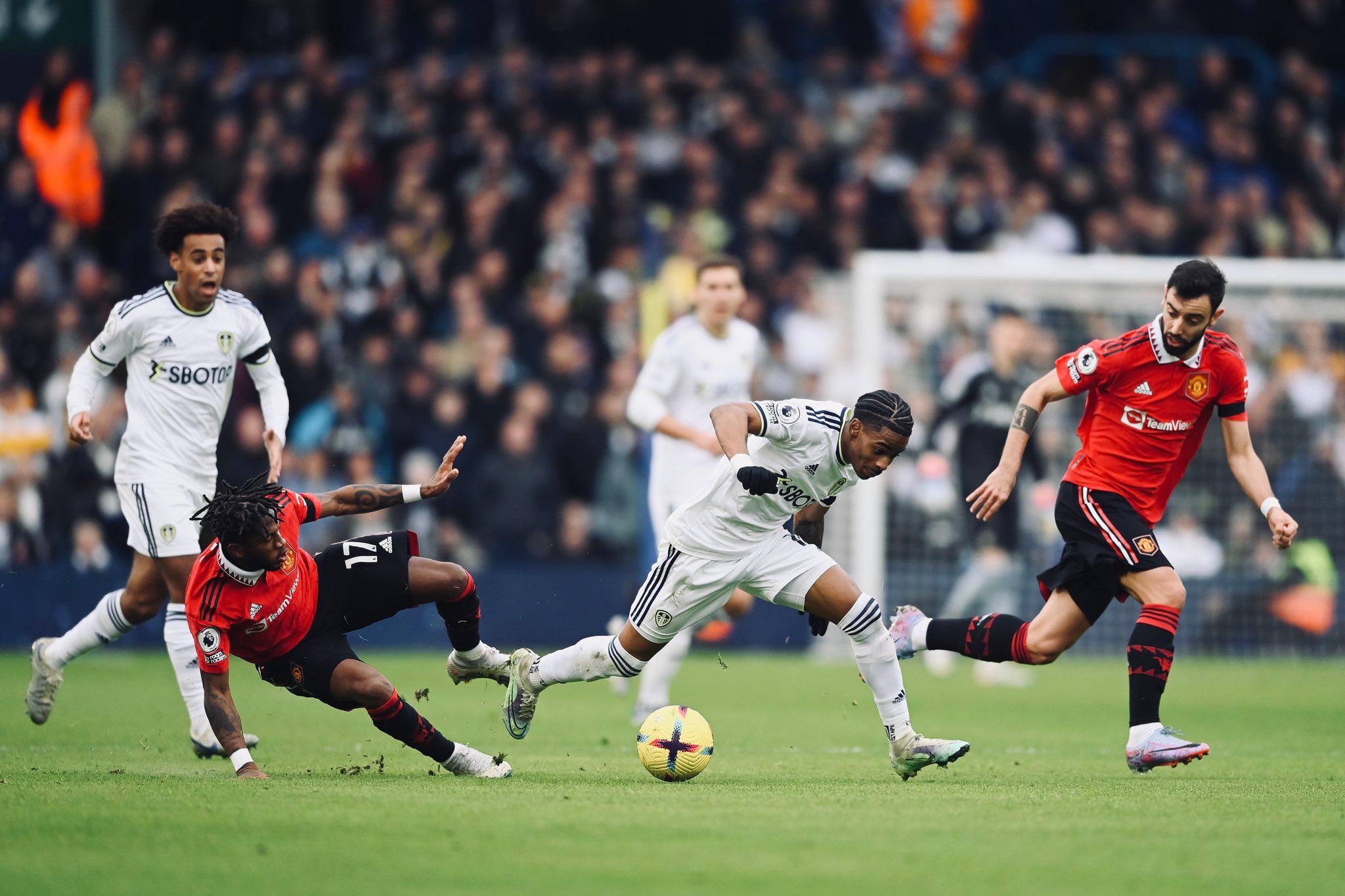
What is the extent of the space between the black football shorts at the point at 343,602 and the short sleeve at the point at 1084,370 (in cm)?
309

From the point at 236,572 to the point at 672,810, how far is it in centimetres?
205

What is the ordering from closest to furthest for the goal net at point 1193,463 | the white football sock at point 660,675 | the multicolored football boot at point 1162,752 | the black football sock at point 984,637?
the multicolored football boot at point 1162,752 → the black football sock at point 984,637 → the white football sock at point 660,675 → the goal net at point 1193,463

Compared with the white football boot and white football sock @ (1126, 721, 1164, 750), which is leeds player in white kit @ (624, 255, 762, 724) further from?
white football sock @ (1126, 721, 1164, 750)

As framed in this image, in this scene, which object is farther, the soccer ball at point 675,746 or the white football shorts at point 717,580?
the white football shorts at point 717,580

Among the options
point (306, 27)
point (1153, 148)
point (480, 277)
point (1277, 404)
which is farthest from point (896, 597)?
point (306, 27)

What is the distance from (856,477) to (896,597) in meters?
8.25

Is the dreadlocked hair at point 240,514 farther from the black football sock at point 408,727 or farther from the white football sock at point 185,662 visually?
the white football sock at point 185,662

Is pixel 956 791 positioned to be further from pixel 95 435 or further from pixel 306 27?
pixel 306 27

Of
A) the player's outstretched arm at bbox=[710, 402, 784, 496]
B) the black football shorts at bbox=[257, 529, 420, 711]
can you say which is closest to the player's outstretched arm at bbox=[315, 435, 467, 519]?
the black football shorts at bbox=[257, 529, 420, 711]

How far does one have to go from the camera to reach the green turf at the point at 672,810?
16.4 ft

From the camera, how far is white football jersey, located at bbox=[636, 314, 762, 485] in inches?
411

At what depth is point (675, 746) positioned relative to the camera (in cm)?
722

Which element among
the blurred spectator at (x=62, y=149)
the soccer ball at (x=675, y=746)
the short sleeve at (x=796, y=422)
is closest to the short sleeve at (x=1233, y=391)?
the short sleeve at (x=796, y=422)

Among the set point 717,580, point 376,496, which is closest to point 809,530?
point 717,580
